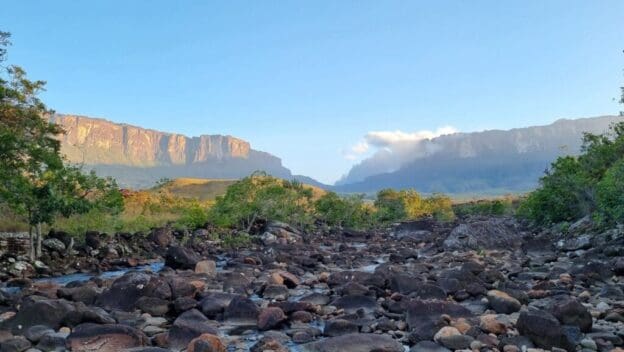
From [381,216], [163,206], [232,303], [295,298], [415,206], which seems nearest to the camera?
[232,303]

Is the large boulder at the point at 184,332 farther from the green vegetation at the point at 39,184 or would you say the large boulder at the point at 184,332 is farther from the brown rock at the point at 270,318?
Answer: the green vegetation at the point at 39,184

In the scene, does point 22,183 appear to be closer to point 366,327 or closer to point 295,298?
point 295,298

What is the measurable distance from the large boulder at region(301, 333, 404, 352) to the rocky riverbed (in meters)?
0.03

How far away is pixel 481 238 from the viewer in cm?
2903

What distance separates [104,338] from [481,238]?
23428 millimetres

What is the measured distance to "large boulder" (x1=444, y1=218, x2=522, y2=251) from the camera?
28.3 m

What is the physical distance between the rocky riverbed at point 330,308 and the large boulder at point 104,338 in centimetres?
2

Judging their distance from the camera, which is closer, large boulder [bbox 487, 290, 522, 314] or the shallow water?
large boulder [bbox 487, 290, 522, 314]

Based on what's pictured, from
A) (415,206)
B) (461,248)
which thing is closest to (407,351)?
(461,248)

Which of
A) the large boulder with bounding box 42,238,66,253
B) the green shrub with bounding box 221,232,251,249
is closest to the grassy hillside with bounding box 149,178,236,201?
the green shrub with bounding box 221,232,251,249

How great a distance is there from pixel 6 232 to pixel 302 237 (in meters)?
20.4

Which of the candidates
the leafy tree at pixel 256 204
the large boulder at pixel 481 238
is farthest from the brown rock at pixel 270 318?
the leafy tree at pixel 256 204

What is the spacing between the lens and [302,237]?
41.2 metres

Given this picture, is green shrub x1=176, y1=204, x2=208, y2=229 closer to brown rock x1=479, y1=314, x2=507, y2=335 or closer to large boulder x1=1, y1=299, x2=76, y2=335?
large boulder x1=1, y1=299, x2=76, y2=335
